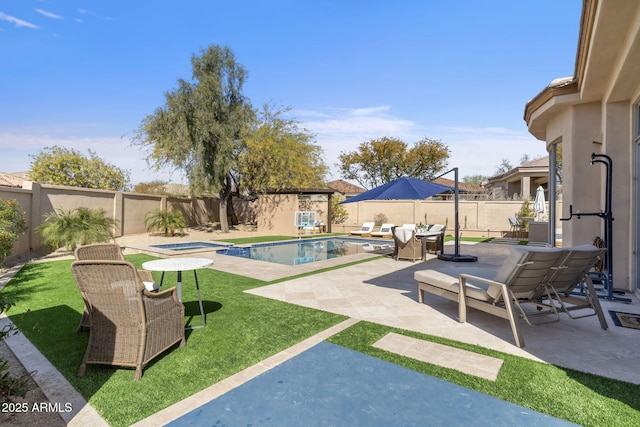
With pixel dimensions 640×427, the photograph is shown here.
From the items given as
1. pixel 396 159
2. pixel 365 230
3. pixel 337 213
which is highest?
pixel 396 159

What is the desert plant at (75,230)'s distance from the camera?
10102 mm

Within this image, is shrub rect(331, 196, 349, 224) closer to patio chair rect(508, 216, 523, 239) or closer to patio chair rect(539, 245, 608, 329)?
patio chair rect(508, 216, 523, 239)

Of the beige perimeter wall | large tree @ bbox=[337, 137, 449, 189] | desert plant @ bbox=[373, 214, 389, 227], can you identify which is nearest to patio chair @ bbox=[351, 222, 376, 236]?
desert plant @ bbox=[373, 214, 389, 227]

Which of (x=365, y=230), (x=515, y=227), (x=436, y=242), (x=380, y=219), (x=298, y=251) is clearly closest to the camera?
(x=436, y=242)

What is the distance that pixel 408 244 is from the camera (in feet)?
30.4

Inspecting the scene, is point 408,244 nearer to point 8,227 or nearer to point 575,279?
point 575,279

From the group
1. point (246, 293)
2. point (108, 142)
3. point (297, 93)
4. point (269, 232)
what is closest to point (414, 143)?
point (297, 93)

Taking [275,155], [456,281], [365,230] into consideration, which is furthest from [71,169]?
[456,281]

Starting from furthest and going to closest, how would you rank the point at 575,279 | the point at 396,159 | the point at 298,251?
the point at 396,159 → the point at 298,251 → the point at 575,279

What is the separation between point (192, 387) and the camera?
2.64 metres

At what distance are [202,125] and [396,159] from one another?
70.7ft

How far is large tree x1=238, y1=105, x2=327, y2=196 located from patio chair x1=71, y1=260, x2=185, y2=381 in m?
15.4

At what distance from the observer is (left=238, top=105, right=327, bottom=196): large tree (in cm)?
1788

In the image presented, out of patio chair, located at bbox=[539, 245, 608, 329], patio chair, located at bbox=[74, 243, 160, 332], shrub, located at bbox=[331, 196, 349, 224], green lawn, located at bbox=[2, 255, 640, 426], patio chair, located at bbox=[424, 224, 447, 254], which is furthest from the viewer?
shrub, located at bbox=[331, 196, 349, 224]
